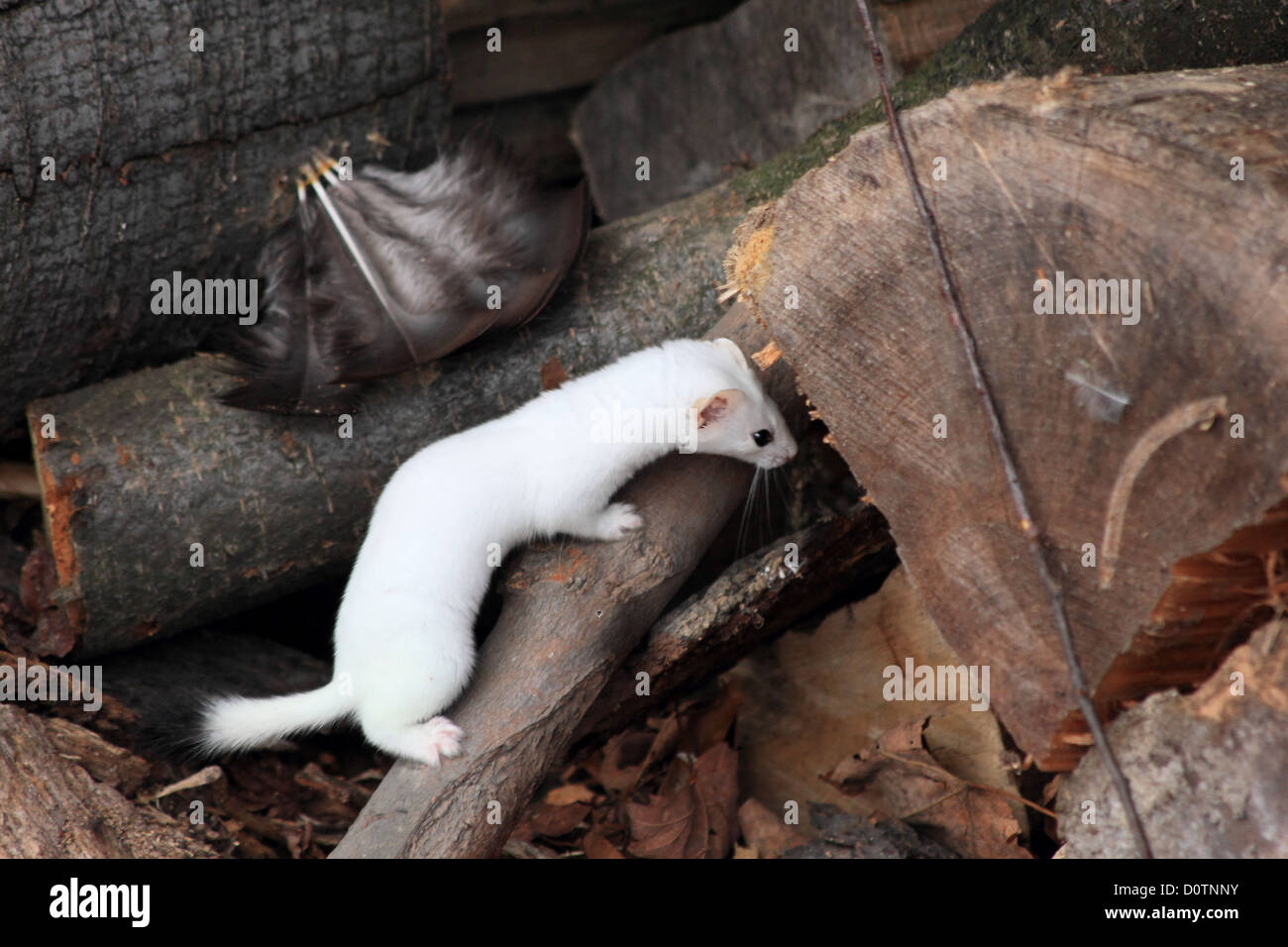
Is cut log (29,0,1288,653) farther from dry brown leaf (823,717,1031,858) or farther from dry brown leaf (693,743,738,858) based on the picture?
dry brown leaf (823,717,1031,858)

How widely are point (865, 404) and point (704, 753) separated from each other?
1315 mm

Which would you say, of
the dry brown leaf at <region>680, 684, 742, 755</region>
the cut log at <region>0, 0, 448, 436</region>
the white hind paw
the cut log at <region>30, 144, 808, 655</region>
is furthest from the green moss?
the white hind paw

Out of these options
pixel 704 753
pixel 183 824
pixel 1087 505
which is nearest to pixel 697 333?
pixel 704 753

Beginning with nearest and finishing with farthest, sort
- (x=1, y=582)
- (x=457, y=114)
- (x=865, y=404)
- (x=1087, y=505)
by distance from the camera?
(x=1087, y=505) < (x=865, y=404) < (x=1, y=582) < (x=457, y=114)

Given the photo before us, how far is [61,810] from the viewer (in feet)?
8.12

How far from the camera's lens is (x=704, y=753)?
3018 millimetres

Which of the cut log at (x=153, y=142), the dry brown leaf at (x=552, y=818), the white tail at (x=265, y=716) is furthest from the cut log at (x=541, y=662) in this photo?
the cut log at (x=153, y=142)

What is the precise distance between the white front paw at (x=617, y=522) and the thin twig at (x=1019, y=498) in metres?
0.95

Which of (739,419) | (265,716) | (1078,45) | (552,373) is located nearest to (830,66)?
(1078,45)

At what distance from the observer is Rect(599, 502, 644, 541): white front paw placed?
2580 mm

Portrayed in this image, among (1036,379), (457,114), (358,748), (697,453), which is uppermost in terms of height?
(457,114)

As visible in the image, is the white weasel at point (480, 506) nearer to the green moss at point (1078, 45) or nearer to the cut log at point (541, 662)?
the cut log at point (541, 662)

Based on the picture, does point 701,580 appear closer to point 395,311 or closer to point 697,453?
point 697,453
